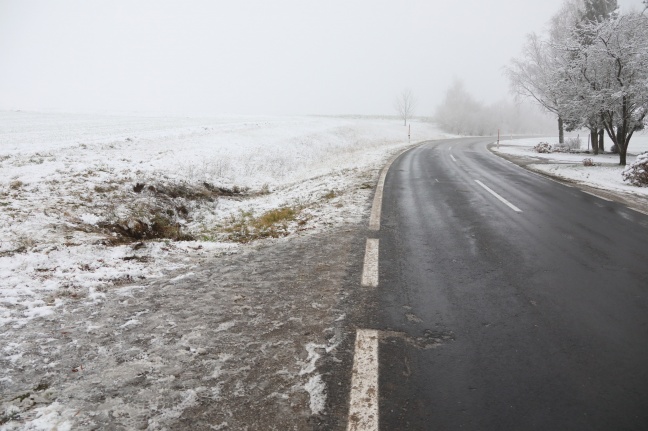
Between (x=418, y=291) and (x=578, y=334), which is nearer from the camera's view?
(x=578, y=334)

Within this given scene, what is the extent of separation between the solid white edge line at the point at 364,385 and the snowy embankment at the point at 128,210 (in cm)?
287

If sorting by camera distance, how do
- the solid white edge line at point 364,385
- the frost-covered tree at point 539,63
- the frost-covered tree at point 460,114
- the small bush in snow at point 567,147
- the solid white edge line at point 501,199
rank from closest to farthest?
1. the solid white edge line at point 364,385
2. the solid white edge line at point 501,199
3. the small bush in snow at point 567,147
4. the frost-covered tree at point 539,63
5. the frost-covered tree at point 460,114

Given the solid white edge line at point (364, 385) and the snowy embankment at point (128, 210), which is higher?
the snowy embankment at point (128, 210)

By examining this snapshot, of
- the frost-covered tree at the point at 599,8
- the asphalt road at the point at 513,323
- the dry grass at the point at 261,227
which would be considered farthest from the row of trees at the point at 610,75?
the dry grass at the point at 261,227

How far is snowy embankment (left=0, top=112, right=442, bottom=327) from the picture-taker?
418cm

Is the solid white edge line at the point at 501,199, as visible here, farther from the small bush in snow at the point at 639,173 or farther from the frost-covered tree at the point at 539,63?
the frost-covered tree at the point at 539,63

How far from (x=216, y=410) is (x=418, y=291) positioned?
8.23 ft

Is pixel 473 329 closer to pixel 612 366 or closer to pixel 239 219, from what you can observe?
pixel 612 366

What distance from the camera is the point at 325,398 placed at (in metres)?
2.32

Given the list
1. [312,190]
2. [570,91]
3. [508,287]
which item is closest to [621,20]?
[570,91]

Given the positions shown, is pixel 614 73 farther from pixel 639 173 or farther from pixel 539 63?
pixel 539 63

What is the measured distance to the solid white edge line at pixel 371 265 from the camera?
416cm

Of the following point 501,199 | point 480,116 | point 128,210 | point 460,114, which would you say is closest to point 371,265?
point 501,199

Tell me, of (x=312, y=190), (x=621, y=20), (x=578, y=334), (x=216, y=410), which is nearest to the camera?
(x=216, y=410)
